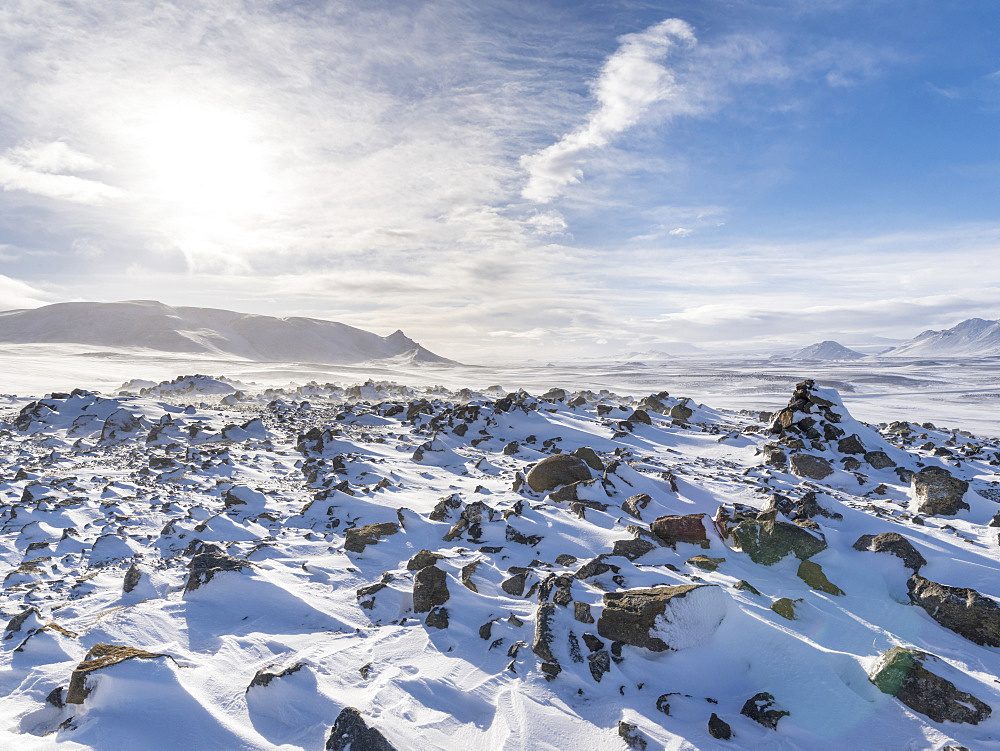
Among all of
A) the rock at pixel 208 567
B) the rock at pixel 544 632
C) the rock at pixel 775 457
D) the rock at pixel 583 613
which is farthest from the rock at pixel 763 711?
the rock at pixel 775 457

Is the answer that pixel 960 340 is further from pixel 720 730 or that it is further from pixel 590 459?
pixel 720 730

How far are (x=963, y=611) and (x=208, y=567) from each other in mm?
6192

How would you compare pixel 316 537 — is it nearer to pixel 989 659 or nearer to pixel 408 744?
pixel 408 744

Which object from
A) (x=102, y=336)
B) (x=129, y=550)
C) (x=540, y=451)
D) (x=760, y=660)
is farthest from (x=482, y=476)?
(x=102, y=336)

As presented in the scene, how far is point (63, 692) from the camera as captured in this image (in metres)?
2.69

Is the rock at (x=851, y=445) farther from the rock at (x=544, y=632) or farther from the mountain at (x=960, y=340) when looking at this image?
the mountain at (x=960, y=340)

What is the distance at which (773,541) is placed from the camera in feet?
15.0

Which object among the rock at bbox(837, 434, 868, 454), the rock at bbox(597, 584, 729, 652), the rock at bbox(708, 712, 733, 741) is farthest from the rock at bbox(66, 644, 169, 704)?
the rock at bbox(837, 434, 868, 454)

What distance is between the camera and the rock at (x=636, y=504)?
5656mm

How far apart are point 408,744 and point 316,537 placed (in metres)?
3.46

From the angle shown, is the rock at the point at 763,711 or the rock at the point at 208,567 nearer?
the rock at the point at 763,711

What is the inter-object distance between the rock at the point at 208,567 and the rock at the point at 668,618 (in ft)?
10.8

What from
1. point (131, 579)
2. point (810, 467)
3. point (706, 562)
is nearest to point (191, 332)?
point (131, 579)

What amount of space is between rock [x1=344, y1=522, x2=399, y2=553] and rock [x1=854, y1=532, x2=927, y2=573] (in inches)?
196
